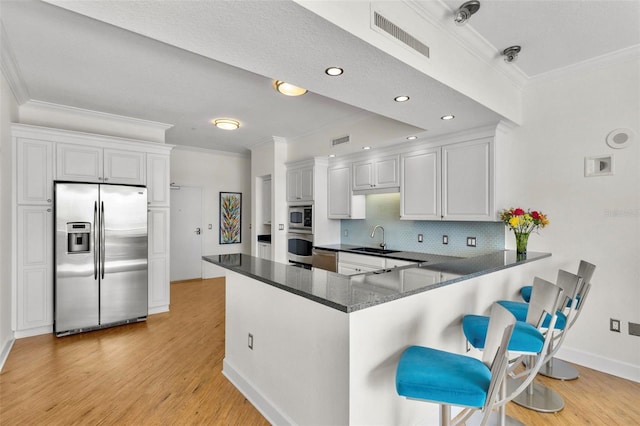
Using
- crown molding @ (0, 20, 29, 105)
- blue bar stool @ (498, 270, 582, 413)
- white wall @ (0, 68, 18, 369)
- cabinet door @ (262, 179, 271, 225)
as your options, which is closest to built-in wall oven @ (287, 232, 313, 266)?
cabinet door @ (262, 179, 271, 225)

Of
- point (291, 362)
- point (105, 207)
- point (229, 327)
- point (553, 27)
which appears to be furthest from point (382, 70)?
point (105, 207)

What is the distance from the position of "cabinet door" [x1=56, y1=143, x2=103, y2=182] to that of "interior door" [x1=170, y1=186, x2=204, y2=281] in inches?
94.4

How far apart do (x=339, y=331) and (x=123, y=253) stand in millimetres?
3567

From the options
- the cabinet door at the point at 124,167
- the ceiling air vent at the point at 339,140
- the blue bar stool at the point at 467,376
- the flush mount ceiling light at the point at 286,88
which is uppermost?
the flush mount ceiling light at the point at 286,88

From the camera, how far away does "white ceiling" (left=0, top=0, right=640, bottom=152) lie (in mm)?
1603

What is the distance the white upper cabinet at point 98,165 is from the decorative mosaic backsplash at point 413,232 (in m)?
3.24

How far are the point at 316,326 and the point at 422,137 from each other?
282 centimetres

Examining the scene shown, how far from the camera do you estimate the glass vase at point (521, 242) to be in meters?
3.10

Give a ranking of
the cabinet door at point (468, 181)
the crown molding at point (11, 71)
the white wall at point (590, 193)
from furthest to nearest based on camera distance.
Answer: the cabinet door at point (468, 181)
the white wall at point (590, 193)
the crown molding at point (11, 71)

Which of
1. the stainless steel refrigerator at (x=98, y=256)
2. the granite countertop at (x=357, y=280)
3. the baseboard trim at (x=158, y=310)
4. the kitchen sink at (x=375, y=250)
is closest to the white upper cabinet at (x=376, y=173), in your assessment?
the kitchen sink at (x=375, y=250)

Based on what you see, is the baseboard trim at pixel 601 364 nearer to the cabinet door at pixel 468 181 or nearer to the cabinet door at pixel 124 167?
the cabinet door at pixel 468 181

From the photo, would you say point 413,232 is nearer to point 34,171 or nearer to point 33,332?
point 34,171

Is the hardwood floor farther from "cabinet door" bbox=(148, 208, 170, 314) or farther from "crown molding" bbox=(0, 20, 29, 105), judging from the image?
"crown molding" bbox=(0, 20, 29, 105)

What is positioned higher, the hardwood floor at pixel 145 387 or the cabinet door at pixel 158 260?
the cabinet door at pixel 158 260
